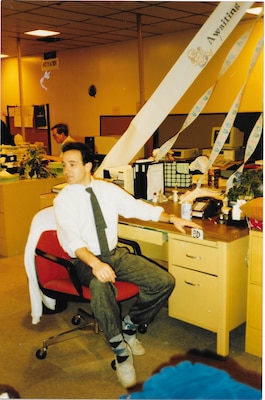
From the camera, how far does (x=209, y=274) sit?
2.80m

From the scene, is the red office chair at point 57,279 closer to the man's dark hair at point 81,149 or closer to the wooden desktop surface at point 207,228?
the wooden desktop surface at point 207,228

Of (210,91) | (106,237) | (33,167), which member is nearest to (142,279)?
(106,237)

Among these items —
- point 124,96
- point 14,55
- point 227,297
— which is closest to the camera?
point 227,297

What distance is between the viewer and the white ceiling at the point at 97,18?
192 inches

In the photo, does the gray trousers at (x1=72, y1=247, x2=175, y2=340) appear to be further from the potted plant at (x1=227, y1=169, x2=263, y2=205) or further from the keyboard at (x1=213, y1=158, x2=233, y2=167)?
the keyboard at (x1=213, y1=158, x2=233, y2=167)

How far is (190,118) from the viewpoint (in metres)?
3.25

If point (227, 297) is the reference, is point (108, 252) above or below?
above

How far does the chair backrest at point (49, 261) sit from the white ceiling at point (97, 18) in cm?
271

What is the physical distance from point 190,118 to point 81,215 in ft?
3.57

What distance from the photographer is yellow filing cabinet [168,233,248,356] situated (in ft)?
8.93

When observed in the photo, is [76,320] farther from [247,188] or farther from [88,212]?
[247,188]

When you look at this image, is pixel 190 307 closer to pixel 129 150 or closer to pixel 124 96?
pixel 129 150

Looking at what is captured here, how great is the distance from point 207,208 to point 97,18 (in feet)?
11.2

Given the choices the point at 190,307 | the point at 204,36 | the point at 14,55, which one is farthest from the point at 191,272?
the point at 14,55
